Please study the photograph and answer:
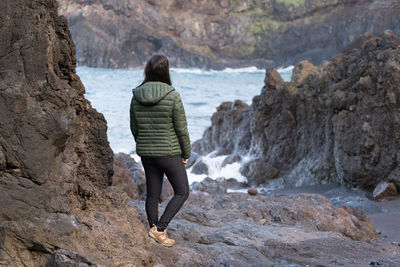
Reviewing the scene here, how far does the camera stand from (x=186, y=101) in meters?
31.2

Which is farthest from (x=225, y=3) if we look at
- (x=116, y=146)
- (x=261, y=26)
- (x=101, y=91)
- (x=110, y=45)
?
(x=116, y=146)

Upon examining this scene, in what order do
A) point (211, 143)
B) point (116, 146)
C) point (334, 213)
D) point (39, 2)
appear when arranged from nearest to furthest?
point (39, 2), point (334, 213), point (211, 143), point (116, 146)

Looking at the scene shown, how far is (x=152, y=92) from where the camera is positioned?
3240mm

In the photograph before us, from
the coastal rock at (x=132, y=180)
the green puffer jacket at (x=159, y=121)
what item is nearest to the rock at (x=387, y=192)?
the coastal rock at (x=132, y=180)

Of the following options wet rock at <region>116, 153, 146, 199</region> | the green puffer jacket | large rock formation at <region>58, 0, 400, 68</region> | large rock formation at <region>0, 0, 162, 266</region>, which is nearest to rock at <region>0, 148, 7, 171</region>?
large rock formation at <region>0, 0, 162, 266</region>

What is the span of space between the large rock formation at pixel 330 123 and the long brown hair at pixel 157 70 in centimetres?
517

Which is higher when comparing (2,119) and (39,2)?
(39,2)

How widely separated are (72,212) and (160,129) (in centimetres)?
79

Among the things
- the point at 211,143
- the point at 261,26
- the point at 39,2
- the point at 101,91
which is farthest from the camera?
the point at 261,26

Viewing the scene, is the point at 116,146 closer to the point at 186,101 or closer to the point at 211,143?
the point at 211,143

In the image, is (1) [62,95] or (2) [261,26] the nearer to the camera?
(1) [62,95]

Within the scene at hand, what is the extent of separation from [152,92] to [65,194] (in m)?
0.89

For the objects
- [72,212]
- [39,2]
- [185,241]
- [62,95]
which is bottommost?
[185,241]

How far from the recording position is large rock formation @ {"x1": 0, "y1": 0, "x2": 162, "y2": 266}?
2562 mm
